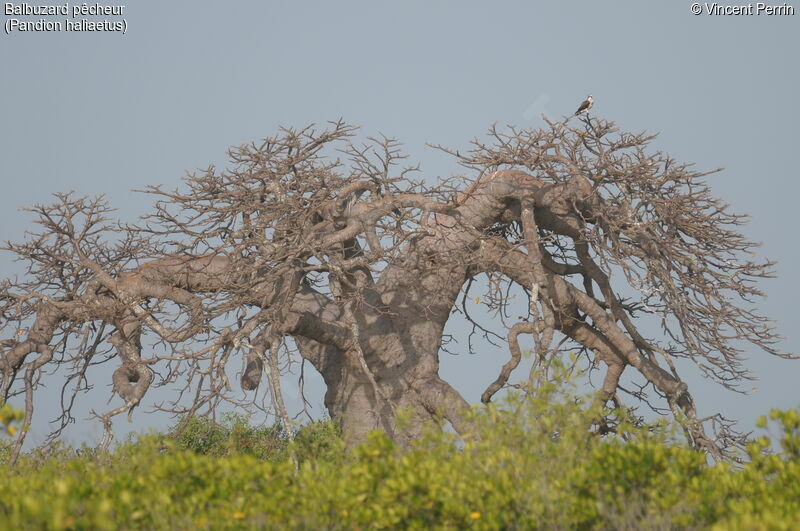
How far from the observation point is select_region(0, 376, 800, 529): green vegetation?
256 inches

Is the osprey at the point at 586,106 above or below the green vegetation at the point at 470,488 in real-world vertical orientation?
above

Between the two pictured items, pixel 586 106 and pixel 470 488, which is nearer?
pixel 470 488

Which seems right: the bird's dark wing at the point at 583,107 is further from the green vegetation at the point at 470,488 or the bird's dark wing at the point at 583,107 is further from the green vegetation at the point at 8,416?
the green vegetation at the point at 8,416

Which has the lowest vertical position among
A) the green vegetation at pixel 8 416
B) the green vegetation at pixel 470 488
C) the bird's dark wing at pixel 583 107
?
the green vegetation at pixel 470 488

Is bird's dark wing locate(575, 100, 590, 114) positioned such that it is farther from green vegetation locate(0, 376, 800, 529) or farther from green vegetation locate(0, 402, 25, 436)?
green vegetation locate(0, 402, 25, 436)

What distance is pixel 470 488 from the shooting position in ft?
22.3

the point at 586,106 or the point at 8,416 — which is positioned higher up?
the point at 586,106

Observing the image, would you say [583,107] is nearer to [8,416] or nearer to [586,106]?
[586,106]

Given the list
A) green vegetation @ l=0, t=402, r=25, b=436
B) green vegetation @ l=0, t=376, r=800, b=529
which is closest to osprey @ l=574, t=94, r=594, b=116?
green vegetation @ l=0, t=376, r=800, b=529

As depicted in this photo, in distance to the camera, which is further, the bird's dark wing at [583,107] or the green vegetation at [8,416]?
the bird's dark wing at [583,107]

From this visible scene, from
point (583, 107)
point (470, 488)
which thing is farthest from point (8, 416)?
point (583, 107)

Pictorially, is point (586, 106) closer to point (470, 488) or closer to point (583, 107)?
point (583, 107)

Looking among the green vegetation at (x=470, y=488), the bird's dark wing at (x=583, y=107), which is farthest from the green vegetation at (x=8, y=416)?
the bird's dark wing at (x=583, y=107)

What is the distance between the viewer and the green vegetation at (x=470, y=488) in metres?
6.51
